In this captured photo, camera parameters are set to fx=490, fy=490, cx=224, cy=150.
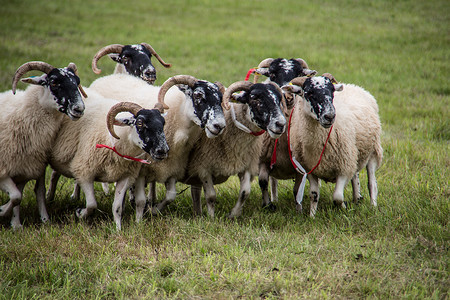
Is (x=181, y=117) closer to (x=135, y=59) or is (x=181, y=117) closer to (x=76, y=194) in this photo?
(x=135, y=59)

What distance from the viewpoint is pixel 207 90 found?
18.5ft

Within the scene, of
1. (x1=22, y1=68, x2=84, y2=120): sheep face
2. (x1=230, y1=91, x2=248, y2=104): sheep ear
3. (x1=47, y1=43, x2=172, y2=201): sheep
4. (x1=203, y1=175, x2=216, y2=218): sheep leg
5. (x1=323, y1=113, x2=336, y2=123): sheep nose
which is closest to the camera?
(x1=323, y1=113, x2=336, y2=123): sheep nose

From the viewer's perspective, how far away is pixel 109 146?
5648 millimetres

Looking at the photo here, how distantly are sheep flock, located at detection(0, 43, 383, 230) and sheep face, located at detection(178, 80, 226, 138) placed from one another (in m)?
0.01

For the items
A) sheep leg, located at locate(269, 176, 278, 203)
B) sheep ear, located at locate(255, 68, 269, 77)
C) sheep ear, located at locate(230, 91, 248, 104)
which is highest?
sheep ear, located at locate(255, 68, 269, 77)

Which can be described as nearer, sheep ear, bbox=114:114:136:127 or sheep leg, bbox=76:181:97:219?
sheep ear, bbox=114:114:136:127

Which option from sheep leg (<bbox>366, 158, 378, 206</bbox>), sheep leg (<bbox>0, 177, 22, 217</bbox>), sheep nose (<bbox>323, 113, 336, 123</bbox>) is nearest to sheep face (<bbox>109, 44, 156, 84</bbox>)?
sheep leg (<bbox>0, 177, 22, 217</bbox>)

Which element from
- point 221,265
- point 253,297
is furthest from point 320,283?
point 221,265

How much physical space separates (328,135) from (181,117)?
5.87 feet

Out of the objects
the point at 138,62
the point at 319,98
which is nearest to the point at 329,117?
the point at 319,98

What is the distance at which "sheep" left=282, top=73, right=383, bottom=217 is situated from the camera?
18.3 feet

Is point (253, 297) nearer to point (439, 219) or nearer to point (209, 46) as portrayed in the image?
point (439, 219)

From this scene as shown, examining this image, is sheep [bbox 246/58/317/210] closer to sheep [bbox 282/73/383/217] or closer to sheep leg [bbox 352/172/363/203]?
sheep [bbox 282/73/383/217]

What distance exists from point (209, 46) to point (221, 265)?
41.4ft
